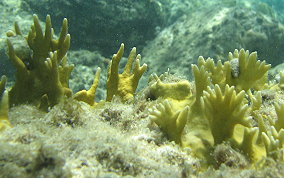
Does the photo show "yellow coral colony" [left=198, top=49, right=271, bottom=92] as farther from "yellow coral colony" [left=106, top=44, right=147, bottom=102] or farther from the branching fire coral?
the branching fire coral

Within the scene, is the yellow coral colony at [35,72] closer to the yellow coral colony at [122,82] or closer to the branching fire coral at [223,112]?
the yellow coral colony at [122,82]

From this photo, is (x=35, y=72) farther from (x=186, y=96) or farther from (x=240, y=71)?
(x=240, y=71)

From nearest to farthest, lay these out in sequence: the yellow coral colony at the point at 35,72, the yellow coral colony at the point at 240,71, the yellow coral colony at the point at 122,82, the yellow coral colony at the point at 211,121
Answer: the yellow coral colony at the point at 211,121 → the yellow coral colony at the point at 35,72 → the yellow coral colony at the point at 240,71 → the yellow coral colony at the point at 122,82

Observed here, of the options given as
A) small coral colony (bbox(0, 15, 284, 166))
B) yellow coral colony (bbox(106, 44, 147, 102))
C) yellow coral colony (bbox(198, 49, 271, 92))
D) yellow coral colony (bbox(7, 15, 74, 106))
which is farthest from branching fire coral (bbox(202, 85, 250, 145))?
yellow coral colony (bbox(7, 15, 74, 106))

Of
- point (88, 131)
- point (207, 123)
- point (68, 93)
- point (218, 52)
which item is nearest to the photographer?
point (88, 131)

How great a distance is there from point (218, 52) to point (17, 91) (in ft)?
20.4

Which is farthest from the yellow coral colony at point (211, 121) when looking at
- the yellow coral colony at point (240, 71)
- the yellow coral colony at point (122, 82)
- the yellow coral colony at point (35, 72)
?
the yellow coral colony at point (35, 72)

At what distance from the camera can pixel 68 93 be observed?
349 cm

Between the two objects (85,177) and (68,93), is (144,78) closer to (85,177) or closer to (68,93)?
(68,93)

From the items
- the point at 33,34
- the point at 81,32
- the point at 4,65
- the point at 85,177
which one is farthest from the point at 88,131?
the point at 81,32

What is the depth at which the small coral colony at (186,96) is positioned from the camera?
2410 mm

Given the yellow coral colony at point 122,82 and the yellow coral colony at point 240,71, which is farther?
the yellow coral colony at point 122,82

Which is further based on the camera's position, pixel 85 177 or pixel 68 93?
pixel 68 93

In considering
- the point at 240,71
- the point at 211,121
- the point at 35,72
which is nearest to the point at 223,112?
the point at 211,121
